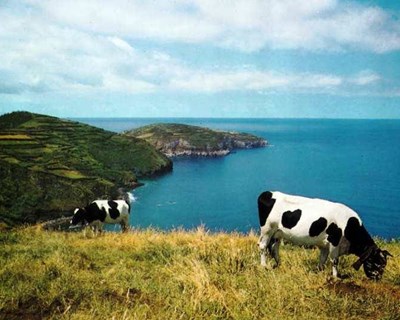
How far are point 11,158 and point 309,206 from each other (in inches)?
5221

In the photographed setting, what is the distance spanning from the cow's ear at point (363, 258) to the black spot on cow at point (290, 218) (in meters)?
1.82

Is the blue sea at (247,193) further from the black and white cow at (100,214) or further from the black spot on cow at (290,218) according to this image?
the black spot on cow at (290,218)

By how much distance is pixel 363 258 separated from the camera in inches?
423

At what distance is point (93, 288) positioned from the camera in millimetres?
8641

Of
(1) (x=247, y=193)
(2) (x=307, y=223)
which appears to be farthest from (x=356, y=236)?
(1) (x=247, y=193)

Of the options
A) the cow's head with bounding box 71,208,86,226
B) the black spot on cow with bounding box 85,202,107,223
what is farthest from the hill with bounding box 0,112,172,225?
the black spot on cow with bounding box 85,202,107,223

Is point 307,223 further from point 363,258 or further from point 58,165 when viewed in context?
point 58,165

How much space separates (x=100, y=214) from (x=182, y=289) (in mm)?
17212

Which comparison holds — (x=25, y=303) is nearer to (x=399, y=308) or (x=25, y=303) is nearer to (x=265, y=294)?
(x=265, y=294)

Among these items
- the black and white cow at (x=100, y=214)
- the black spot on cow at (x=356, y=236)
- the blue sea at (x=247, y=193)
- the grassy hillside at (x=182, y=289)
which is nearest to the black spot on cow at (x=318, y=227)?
the black spot on cow at (x=356, y=236)

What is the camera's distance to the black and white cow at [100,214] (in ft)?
82.4

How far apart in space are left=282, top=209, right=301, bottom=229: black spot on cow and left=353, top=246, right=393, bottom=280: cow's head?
1.86m

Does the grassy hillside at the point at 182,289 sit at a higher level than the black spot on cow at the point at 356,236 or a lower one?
lower

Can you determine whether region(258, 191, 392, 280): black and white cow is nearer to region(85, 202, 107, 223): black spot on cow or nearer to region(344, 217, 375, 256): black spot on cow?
region(344, 217, 375, 256): black spot on cow
